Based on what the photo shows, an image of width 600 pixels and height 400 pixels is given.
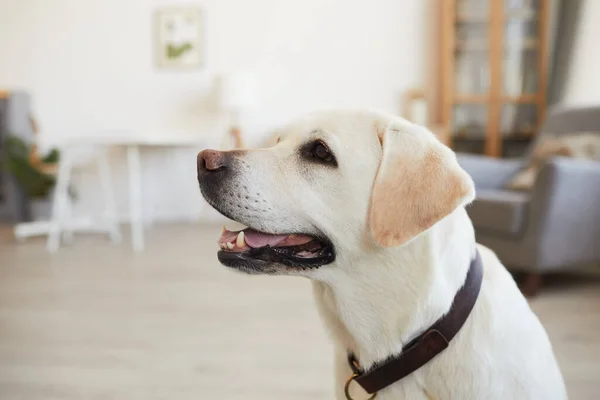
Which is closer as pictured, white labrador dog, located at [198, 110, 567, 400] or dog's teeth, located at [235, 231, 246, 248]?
white labrador dog, located at [198, 110, 567, 400]

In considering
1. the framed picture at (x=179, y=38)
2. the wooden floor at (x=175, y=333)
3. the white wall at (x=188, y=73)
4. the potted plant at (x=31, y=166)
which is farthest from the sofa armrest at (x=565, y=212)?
the framed picture at (x=179, y=38)

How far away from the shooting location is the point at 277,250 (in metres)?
1.02

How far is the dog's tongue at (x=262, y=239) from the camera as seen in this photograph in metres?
1.03

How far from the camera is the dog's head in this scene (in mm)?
928

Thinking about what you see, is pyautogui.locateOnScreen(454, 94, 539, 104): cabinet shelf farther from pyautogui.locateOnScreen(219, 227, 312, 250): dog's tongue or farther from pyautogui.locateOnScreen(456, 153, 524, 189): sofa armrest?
pyautogui.locateOnScreen(219, 227, 312, 250): dog's tongue

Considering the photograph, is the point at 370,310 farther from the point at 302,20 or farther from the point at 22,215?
the point at 22,215

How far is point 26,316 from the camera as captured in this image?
7.95 ft

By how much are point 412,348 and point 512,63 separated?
4584 mm

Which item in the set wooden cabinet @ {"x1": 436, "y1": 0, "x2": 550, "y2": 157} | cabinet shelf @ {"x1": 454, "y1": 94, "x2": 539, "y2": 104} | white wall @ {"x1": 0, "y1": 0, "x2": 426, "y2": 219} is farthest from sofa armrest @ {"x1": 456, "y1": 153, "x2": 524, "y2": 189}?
white wall @ {"x1": 0, "y1": 0, "x2": 426, "y2": 219}

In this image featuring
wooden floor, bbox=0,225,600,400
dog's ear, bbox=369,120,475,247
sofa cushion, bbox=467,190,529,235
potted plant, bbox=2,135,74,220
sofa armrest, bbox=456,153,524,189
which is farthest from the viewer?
potted plant, bbox=2,135,74,220

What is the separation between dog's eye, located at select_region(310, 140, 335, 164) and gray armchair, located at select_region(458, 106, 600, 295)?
192 centimetres

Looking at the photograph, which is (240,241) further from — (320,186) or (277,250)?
(320,186)

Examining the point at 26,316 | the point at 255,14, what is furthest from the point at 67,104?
the point at 26,316

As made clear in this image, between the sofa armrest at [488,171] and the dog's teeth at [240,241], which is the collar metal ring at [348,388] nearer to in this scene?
the dog's teeth at [240,241]
